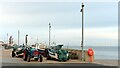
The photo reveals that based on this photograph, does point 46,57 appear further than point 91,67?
Yes

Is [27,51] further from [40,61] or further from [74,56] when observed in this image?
[74,56]

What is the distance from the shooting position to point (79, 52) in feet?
113

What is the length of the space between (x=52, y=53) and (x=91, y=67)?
9688 millimetres

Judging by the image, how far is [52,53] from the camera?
3375 centimetres

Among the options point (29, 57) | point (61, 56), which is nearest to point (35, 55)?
point (29, 57)

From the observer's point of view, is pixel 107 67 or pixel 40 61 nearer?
pixel 107 67

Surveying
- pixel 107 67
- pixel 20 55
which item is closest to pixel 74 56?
pixel 20 55

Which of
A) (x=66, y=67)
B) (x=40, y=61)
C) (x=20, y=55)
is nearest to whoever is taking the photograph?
(x=66, y=67)

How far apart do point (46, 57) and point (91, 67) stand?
1167 centimetres

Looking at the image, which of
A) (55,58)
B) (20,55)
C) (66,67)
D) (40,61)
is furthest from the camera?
(20,55)

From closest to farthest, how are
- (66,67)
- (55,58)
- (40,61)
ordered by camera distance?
(66,67)
(40,61)
(55,58)

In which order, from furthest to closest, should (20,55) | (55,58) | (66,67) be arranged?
(20,55) < (55,58) < (66,67)

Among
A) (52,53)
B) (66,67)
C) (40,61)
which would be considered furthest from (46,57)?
(66,67)

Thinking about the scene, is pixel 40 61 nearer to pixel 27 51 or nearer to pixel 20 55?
pixel 27 51
